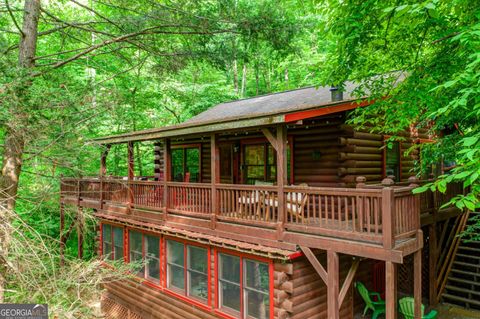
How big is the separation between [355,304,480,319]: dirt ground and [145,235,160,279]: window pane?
19.4 feet

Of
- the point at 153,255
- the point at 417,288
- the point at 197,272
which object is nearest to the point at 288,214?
the point at 417,288

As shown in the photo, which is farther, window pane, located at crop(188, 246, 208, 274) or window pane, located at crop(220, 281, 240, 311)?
window pane, located at crop(188, 246, 208, 274)

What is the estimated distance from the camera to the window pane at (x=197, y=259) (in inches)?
347

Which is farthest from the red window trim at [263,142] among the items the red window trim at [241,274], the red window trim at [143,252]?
the red window trim at [143,252]

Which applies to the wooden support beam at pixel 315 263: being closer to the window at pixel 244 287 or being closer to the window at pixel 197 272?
the window at pixel 244 287

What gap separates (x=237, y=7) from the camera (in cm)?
895

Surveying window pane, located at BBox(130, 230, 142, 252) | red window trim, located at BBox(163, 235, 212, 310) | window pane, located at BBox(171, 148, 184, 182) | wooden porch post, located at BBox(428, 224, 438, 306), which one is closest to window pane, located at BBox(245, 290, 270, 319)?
red window trim, located at BBox(163, 235, 212, 310)

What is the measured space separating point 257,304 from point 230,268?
3.38 feet

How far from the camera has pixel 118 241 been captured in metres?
12.2

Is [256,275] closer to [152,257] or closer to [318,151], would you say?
[318,151]

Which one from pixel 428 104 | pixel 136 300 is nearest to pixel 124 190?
pixel 136 300

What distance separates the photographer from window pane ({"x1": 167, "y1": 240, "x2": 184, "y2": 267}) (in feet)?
31.2

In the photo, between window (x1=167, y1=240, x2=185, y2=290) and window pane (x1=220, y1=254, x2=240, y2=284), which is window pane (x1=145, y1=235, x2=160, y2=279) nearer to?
window (x1=167, y1=240, x2=185, y2=290)

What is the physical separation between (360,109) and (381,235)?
3368 mm
